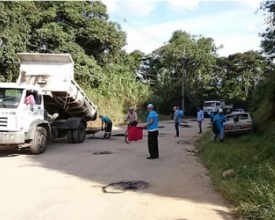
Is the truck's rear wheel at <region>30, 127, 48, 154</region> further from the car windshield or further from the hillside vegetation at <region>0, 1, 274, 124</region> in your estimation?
the hillside vegetation at <region>0, 1, 274, 124</region>

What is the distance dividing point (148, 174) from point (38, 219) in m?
3.68

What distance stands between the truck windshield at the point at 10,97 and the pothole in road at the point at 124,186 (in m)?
5.46

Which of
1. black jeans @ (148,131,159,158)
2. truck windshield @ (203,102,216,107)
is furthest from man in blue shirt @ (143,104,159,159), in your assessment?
truck windshield @ (203,102,216,107)

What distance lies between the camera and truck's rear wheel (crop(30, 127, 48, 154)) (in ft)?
38.6

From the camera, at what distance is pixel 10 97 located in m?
11.7

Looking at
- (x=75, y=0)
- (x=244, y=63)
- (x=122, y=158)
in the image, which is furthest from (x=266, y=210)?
(x=244, y=63)

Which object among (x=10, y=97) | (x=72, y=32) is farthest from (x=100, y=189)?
(x=72, y=32)

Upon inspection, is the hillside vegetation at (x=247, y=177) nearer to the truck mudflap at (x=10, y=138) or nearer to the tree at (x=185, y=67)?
the truck mudflap at (x=10, y=138)

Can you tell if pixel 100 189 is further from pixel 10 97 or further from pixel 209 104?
pixel 209 104

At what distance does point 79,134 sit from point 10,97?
4328mm

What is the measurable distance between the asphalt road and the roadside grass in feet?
0.88

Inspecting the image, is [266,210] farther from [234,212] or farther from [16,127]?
[16,127]

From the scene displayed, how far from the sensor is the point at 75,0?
30016 mm

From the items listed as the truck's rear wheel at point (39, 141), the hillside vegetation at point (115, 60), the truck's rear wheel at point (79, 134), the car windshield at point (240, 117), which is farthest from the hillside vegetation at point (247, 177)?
the hillside vegetation at point (115, 60)
